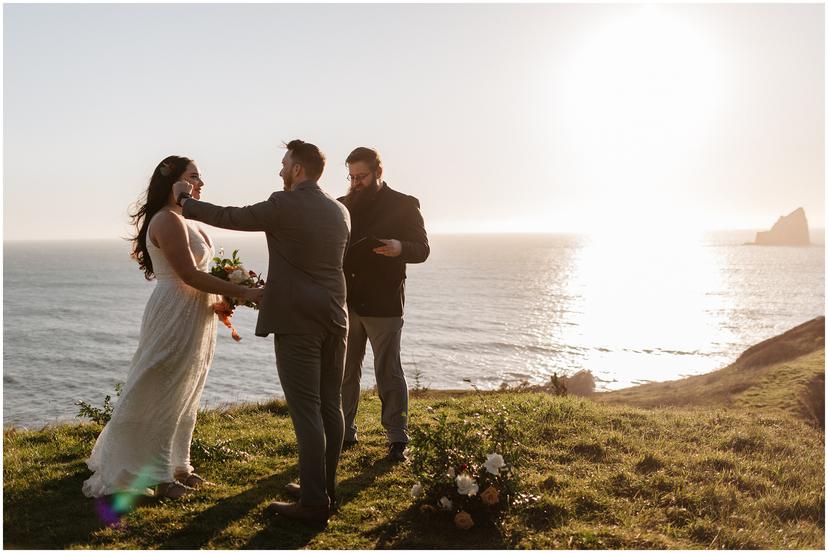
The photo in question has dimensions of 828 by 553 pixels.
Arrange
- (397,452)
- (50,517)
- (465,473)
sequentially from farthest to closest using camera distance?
(397,452)
(50,517)
(465,473)

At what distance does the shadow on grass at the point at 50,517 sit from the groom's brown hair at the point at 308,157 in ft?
10.0

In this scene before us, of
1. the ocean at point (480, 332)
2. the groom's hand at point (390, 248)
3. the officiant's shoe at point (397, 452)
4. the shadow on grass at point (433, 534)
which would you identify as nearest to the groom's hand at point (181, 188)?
the groom's hand at point (390, 248)

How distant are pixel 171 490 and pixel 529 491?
2.97 metres

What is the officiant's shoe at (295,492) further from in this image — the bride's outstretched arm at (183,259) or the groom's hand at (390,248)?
the groom's hand at (390,248)

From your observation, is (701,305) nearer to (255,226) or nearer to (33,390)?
(33,390)

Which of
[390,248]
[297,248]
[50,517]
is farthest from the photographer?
[390,248]

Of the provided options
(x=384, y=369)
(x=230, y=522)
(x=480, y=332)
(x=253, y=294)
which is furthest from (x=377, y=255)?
(x=480, y=332)

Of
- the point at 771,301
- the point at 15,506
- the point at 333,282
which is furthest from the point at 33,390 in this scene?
the point at 771,301

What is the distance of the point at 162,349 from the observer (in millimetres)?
5496

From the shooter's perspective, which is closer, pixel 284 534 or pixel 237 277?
pixel 284 534

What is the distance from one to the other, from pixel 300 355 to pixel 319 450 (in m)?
0.72

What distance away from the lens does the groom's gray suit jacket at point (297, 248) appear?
4.57 meters

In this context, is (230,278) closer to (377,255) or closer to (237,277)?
(237,277)

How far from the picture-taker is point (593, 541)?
4.82 metres
